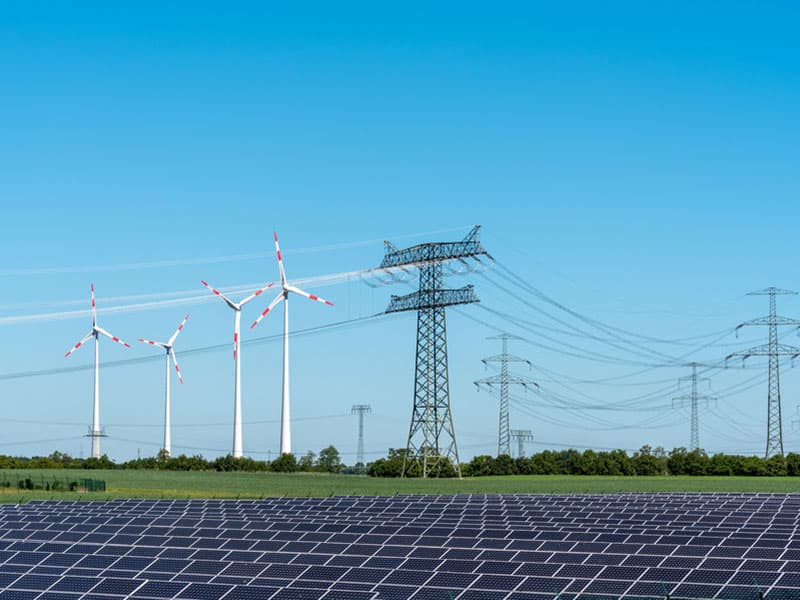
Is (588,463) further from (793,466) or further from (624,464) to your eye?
(793,466)

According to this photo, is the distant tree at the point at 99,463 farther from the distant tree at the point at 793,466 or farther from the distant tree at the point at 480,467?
the distant tree at the point at 793,466

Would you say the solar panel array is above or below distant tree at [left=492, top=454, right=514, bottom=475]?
above

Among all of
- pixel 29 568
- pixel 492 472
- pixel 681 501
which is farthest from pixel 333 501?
pixel 492 472

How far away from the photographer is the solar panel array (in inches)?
1223

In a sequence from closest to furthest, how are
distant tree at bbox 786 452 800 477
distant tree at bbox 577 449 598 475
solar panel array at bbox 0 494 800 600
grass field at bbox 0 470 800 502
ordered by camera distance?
solar panel array at bbox 0 494 800 600 → grass field at bbox 0 470 800 502 → distant tree at bbox 786 452 800 477 → distant tree at bbox 577 449 598 475

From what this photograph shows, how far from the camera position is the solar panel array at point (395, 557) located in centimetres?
3106

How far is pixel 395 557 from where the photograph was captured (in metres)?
35.1

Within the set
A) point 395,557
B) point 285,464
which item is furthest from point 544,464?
point 395,557

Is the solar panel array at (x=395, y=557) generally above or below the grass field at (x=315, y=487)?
above

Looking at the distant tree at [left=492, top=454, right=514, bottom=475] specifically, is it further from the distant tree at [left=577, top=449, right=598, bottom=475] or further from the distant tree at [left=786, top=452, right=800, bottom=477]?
the distant tree at [left=786, top=452, right=800, bottom=477]

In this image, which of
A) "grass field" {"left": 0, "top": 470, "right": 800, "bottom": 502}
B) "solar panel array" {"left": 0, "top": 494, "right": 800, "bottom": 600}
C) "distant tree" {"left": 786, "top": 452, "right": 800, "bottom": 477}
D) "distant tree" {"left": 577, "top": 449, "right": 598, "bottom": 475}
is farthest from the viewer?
"distant tree" {"left": 577, "top": 449, "right": 598, "bottom": 475}

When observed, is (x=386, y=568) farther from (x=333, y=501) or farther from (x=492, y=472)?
(x=492, y=472)

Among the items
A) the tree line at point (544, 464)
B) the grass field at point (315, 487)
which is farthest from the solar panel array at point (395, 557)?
the tree line at point (544, 464)

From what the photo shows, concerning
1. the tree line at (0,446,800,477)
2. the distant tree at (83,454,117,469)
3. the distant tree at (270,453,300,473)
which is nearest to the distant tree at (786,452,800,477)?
the tree line at (0,446,800,477)
